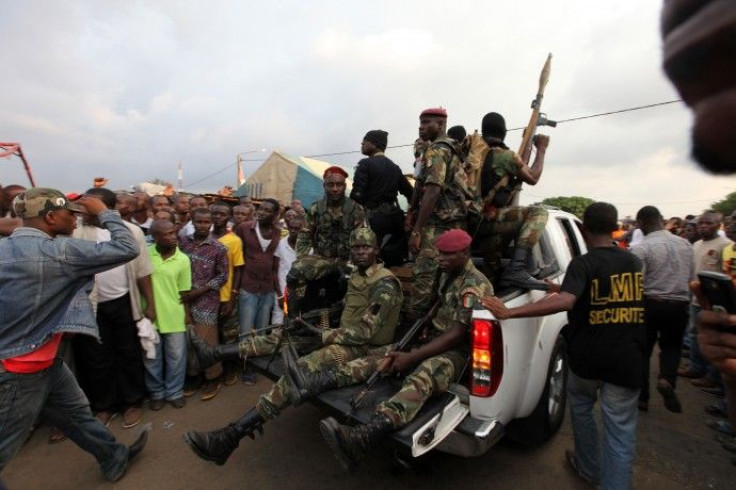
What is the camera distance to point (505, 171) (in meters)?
3.66

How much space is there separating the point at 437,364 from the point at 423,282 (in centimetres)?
91

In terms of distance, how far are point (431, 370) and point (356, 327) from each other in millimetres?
733

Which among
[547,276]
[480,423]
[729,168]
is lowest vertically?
[480,423]

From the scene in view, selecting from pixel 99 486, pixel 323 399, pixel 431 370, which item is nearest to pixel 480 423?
pixel 431 370

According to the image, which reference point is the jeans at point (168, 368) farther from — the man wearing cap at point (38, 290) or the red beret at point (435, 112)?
the red beret at point (435, 112)

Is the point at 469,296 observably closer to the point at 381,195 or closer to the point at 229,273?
the point at 381,195

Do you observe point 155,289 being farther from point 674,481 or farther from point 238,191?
point 238,191

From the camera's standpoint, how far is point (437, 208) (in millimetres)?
3428

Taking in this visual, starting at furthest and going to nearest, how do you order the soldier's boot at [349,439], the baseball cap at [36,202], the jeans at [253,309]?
the jeans at [253,309] → the baseball cap at [36,202] → the soldier's boot at [349,439]

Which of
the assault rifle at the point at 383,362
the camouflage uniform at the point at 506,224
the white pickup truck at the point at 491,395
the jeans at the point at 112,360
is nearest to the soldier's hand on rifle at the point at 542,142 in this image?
the camouflage uniform at the point at 506,224

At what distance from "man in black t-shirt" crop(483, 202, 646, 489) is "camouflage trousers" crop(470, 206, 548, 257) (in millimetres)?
906

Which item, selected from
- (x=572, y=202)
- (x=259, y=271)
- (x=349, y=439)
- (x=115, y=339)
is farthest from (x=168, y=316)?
(x=572, y=202)

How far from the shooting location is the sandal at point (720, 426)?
335 cm

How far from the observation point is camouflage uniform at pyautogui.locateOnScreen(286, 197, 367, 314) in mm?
3627
